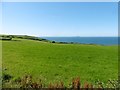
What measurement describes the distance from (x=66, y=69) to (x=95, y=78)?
3574mm

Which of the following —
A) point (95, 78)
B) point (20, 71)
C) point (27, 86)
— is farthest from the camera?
point (20, 71)

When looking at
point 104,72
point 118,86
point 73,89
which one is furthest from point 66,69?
point 73,89

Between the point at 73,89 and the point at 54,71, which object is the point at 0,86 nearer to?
the point at 73,89

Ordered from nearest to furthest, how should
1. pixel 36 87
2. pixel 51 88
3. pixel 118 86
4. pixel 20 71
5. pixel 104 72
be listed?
1. pixel 51 88
2. pixel 36 87
3. pixel 118 86
4. pixel 20 71
5. pixel 104 72

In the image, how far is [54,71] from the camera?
19094 millimetres

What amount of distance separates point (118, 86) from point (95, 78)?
506cm

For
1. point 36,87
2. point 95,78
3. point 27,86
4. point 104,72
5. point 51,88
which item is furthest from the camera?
point 104,72

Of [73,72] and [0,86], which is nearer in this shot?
[0,86]

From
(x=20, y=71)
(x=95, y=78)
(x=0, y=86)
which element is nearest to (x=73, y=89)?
(x=0, y=86)

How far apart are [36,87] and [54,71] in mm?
8675

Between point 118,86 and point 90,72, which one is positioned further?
point 90,72

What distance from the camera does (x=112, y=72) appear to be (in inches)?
782

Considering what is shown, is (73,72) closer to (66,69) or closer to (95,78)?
(66,69)

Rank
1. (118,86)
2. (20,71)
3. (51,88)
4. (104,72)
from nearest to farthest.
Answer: (51,88)
(118,86)
(20,71)
(104,72)
